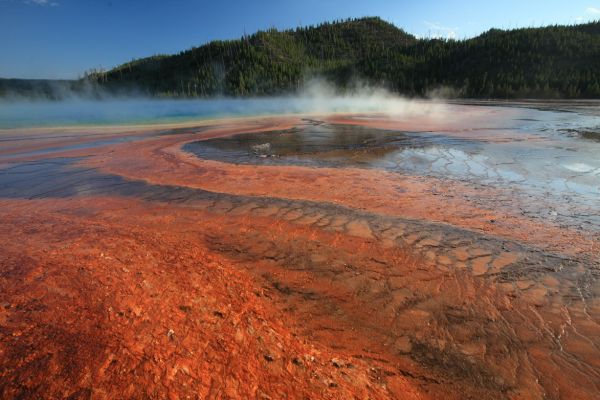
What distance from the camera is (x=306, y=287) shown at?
4.15 metres

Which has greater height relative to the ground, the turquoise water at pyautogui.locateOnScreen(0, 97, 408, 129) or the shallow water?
the turquoise water at pyautogui.locateOnScreen(0, 97, 408, 129)

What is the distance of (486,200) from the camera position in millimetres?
6895

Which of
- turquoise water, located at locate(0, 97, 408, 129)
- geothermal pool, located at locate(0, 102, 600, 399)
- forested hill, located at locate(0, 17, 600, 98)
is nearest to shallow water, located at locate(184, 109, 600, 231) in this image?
Answer: geothermal pool, located at locate(0, 102, 600, 399)

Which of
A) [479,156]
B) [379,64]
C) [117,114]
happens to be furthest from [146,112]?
[379,64]

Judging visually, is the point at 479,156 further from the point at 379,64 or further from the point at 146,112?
the point at 379,64

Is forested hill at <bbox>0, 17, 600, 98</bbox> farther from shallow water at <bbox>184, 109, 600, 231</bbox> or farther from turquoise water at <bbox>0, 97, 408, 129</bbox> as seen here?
shallow water at <bbox>184, 109, 600, 231</bbox>

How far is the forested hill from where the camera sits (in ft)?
185

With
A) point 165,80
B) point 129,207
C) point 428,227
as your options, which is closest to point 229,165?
point 129,207

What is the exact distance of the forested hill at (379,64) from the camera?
5647 cm

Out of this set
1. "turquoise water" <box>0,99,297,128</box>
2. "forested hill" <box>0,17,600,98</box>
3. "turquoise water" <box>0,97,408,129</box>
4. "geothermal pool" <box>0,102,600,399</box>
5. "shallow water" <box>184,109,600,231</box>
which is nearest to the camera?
"geothermal pool" <box>0,102,600,399</box>

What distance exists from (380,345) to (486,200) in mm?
5043

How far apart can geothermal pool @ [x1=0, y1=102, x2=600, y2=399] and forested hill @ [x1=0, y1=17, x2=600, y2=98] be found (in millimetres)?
56209

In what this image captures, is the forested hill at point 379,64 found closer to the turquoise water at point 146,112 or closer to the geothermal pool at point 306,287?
the turquoise water at point 146,112

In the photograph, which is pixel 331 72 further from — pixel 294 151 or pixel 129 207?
pixel 129 207
